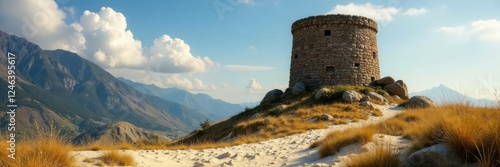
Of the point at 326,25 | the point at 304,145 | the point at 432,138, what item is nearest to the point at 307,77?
the point at 326,25

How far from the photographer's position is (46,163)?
225 inches

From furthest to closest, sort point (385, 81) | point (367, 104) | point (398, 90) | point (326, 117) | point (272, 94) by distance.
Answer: point (272, 94) < point (385, 81) < point (398, 90) < point (367, 104) < point (326, 117)

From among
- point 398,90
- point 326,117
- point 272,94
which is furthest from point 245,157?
point 272,94

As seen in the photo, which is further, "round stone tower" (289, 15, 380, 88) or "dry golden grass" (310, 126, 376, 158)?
"round stone tower" (289, 15, 380, 88)

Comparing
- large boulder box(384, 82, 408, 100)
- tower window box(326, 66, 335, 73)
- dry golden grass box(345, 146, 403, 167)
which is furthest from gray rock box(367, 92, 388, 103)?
dry golden grass box(345, 146, 403, 167)

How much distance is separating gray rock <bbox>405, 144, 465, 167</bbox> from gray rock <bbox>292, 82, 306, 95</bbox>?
2272 centimetres

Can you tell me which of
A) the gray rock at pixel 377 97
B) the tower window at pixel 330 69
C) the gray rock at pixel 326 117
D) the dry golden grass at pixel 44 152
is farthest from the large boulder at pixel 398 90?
the dry golden grass at pixel 44 152

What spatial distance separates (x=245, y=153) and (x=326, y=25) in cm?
2041

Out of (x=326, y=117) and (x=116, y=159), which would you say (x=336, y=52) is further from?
(x=116, y=159)

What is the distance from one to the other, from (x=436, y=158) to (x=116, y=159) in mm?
7121

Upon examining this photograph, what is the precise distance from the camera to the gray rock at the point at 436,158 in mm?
5066

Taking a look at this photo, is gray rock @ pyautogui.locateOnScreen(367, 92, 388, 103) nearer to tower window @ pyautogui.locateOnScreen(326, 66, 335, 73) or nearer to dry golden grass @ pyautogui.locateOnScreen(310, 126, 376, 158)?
tower window @ pyautogui.locateOnScreen(326, 66, 335, 73)

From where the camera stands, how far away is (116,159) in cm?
841

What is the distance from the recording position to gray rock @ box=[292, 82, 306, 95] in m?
28.2
